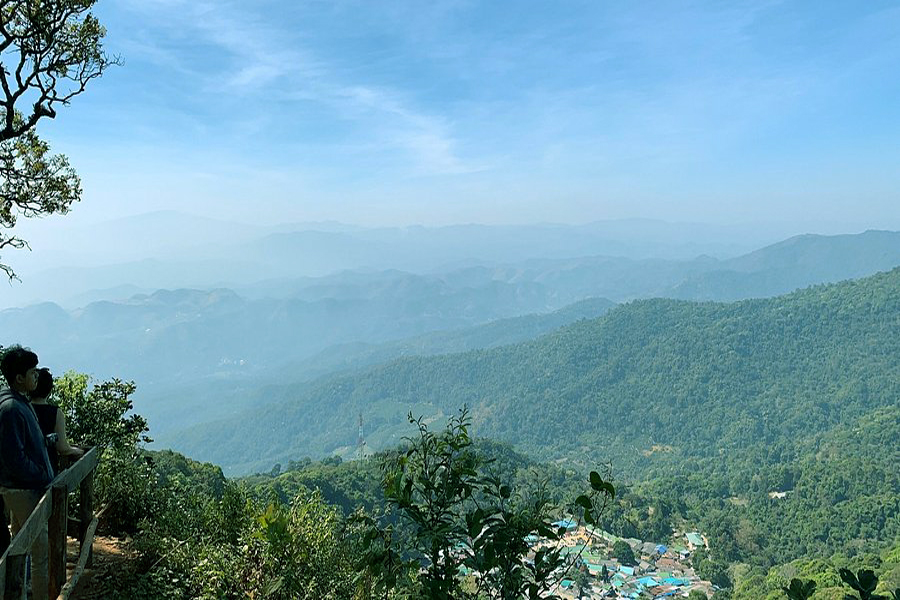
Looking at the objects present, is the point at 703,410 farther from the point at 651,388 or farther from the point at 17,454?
the point at 17,454

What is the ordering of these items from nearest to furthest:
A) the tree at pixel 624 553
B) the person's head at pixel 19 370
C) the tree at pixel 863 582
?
the tree at pixel 863 582, the person's head at pixel 19 370, the tree at pixel 624 553

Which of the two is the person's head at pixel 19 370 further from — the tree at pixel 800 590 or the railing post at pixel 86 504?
the tree at pixel 800 590

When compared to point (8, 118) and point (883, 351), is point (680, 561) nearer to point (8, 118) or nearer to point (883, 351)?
point (8, 118)

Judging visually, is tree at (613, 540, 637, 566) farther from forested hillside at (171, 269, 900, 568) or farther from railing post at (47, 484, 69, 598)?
railing post at (47, 484, 69, 598)

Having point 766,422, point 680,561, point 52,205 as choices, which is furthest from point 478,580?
point 766,422

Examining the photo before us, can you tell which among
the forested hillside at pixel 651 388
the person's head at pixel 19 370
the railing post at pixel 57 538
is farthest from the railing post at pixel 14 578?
the forested hillside at pixel 651 388

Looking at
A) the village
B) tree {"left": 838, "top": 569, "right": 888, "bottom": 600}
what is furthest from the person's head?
the village
